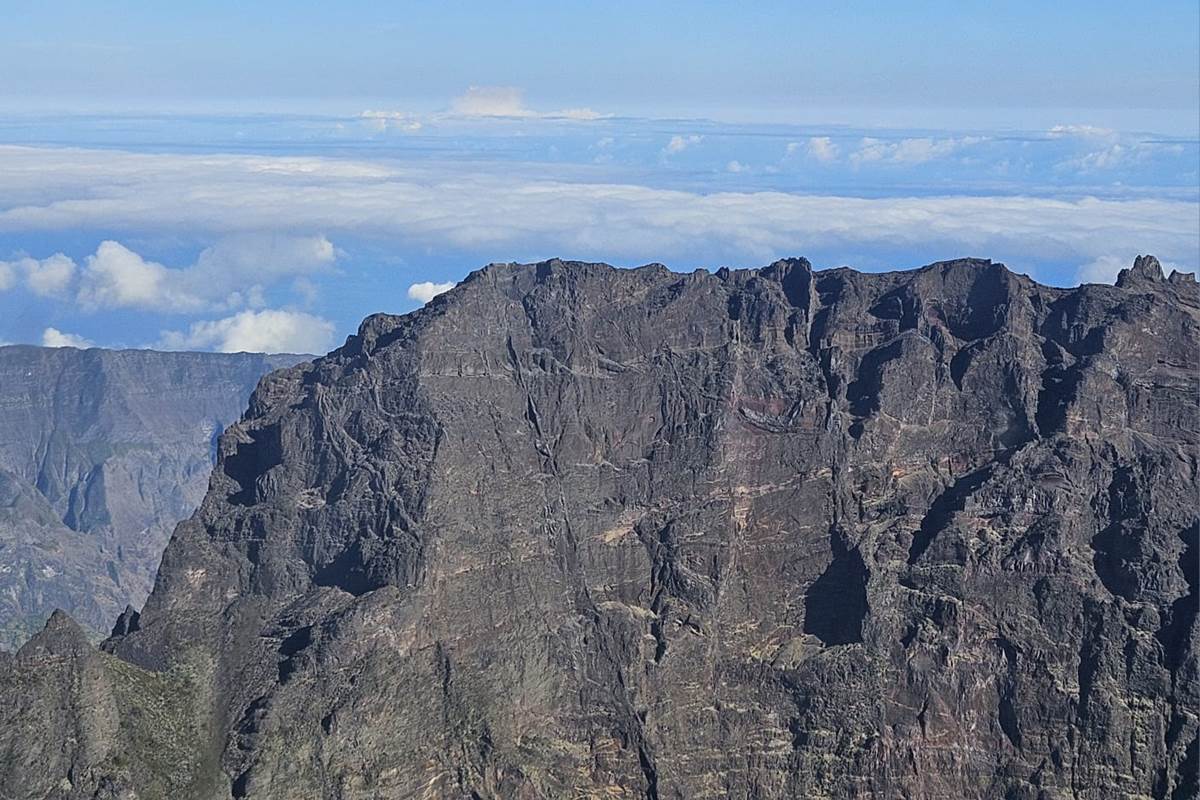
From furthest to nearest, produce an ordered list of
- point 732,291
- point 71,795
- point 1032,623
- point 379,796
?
point 732,291
point 1032,623
point 379,796
point 71,795

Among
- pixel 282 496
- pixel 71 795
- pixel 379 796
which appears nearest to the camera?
pixel 71 795

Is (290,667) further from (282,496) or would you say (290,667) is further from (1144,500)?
(1144,500)

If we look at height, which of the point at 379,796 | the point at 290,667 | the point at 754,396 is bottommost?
the point at 379,796

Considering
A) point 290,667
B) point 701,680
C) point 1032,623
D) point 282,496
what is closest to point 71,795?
point 290,667

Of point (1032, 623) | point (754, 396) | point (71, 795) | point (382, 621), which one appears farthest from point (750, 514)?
point (71, 795)

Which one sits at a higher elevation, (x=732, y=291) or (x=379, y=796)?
(x=732, y=291)

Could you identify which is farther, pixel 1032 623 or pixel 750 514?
pixel 750 514
